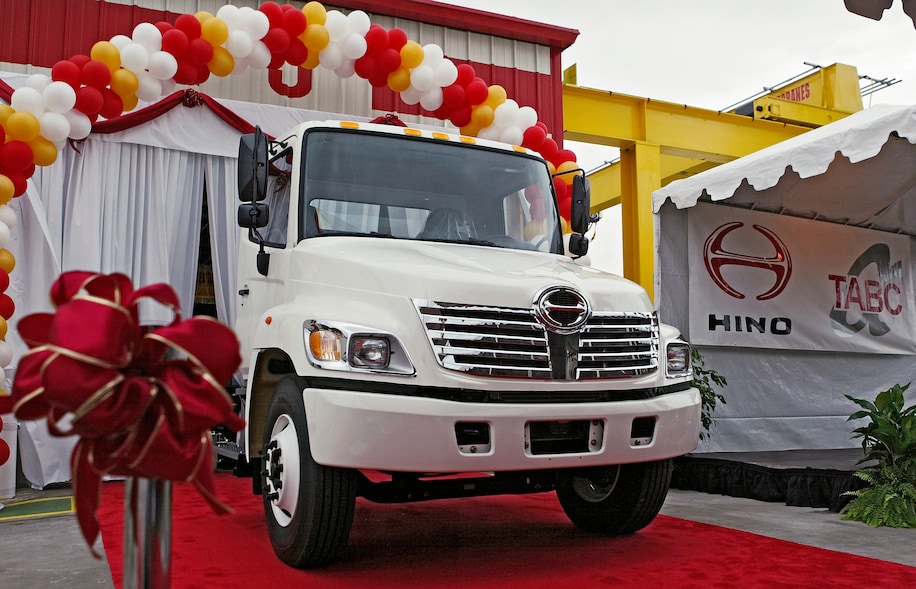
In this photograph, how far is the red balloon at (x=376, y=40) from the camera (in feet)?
22.9

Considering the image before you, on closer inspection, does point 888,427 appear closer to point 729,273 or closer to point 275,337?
point 729,273

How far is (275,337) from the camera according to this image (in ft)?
12.5

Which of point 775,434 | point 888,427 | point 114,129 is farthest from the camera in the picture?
point 775,434

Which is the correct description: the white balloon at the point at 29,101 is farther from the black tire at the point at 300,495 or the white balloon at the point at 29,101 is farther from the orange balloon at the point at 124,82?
the black tire at the point at 300,495

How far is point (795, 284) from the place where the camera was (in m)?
8.98

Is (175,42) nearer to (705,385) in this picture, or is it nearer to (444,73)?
(444,73)

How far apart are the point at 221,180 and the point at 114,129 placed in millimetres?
1106

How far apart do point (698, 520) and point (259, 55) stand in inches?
201

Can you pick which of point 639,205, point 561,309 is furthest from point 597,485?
point 639,205

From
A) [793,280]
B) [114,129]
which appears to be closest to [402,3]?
[114,129]

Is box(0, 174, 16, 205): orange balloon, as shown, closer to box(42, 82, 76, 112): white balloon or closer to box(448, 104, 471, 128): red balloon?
box(42, 82, 76, 112): white balloon

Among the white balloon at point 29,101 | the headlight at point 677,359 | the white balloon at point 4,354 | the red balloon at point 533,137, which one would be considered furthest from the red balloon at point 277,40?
the headlight at point 677,359

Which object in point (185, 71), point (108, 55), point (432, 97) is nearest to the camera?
point (108, 55)

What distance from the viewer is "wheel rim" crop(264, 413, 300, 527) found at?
358 centimetres
